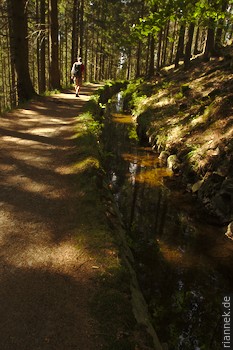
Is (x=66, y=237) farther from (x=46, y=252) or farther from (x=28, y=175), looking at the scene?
(x=28, y=175)

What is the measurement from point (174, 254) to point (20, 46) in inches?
531

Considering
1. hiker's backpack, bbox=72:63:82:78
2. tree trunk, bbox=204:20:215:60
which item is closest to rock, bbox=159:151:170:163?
hiker's backpack, bbox=72:63:82:78

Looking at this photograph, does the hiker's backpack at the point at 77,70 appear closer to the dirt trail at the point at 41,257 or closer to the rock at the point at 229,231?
the dirt trail at the point at 41,257

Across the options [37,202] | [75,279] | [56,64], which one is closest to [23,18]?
[56,64]

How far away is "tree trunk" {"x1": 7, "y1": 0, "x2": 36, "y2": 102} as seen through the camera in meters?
15.9

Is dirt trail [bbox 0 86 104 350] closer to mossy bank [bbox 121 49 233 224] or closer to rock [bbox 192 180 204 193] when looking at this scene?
rock [bbox 192 180 204 193]

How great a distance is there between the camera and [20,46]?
16328 millimetres

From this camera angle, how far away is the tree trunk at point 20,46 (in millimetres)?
15945

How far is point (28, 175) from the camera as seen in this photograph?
8.06 meters

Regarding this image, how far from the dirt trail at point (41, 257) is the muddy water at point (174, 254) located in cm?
175

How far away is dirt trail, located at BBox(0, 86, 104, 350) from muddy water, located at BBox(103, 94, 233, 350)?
175cm

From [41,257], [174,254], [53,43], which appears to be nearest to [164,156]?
[174,254]

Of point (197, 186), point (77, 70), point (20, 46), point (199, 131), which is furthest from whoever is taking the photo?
point (77, 70)

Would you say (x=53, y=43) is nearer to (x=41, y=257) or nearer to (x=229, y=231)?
(x=229, y=231)
